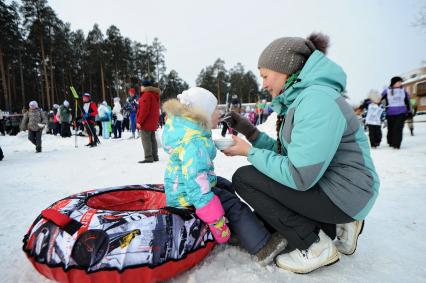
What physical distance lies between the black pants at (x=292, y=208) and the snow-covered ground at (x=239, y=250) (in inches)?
10.0

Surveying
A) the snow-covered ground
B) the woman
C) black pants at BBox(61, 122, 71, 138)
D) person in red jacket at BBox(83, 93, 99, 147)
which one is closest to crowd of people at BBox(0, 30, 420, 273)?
the snow-covered ground

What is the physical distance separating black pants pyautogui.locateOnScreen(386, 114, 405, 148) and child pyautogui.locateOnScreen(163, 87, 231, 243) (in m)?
6.31

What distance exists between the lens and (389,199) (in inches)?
122

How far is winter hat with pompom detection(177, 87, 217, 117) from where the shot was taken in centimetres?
199

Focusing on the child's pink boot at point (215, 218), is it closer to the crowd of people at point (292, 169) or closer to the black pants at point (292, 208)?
the crowd of people at point (292, 169)

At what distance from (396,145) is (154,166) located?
595cm

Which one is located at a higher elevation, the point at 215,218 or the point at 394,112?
the point at 394,112

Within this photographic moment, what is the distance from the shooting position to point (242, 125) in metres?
2.20

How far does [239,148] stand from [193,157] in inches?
11.9

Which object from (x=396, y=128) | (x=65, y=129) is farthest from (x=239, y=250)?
(x=65, y=129)

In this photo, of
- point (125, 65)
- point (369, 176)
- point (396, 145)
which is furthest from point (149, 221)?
point (125, 65)

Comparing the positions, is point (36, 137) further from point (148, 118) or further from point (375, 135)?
point (375, 135)

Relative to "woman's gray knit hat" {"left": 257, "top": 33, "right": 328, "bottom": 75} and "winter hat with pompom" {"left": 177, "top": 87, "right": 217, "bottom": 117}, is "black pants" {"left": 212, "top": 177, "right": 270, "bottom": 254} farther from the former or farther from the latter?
"woman's gray knit hat" {"left": 257, "top": 33, "right": 328, "bottom": 75}

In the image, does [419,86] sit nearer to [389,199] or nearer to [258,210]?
[389,199]
